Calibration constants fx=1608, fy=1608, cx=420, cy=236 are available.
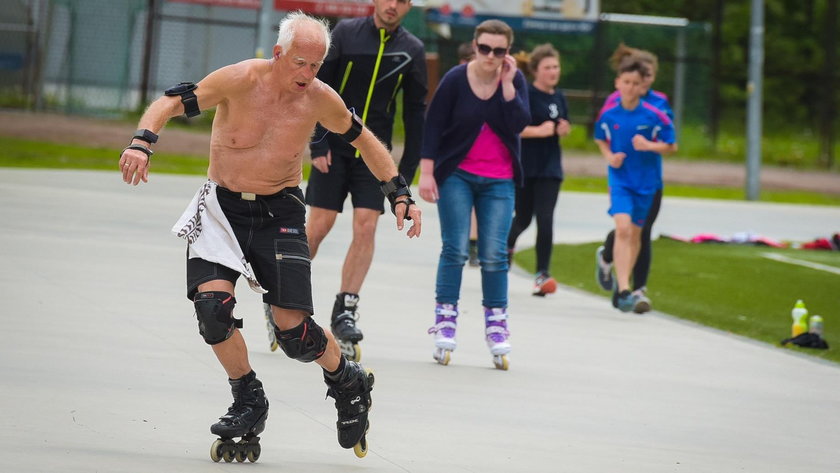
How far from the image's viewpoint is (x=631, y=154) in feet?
40.4

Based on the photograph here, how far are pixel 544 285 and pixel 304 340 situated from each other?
6523 millimetres

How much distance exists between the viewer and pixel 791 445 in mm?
7266

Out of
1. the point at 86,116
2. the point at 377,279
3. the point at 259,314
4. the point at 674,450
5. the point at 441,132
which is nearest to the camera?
the point at 674,450

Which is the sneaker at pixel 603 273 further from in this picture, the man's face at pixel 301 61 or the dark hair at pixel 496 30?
the man's face at pixel 301 61

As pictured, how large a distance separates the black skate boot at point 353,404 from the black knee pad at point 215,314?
0.56 m

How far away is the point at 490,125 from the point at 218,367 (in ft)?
7.15

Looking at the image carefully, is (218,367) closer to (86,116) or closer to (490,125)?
(490,125)

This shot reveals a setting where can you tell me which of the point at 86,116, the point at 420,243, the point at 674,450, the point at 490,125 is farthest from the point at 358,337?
the point at 86,116

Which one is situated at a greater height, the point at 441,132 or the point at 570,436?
the point at 441,132

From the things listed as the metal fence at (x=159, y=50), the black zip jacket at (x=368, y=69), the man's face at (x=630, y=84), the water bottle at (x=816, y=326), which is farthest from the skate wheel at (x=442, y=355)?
the metal fence at (x=159, y=50)

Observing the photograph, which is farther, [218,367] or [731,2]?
[731,2]

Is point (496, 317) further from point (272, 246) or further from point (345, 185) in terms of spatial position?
point (272, 246)

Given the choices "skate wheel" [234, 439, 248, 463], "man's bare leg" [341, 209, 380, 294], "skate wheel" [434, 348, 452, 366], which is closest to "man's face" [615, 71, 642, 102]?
"man's bare leg" [341, 209, 380, 294]

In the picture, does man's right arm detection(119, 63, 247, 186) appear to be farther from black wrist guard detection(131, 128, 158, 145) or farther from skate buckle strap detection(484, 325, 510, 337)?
skate buckle strap detection(484, 325, 510, 337)
